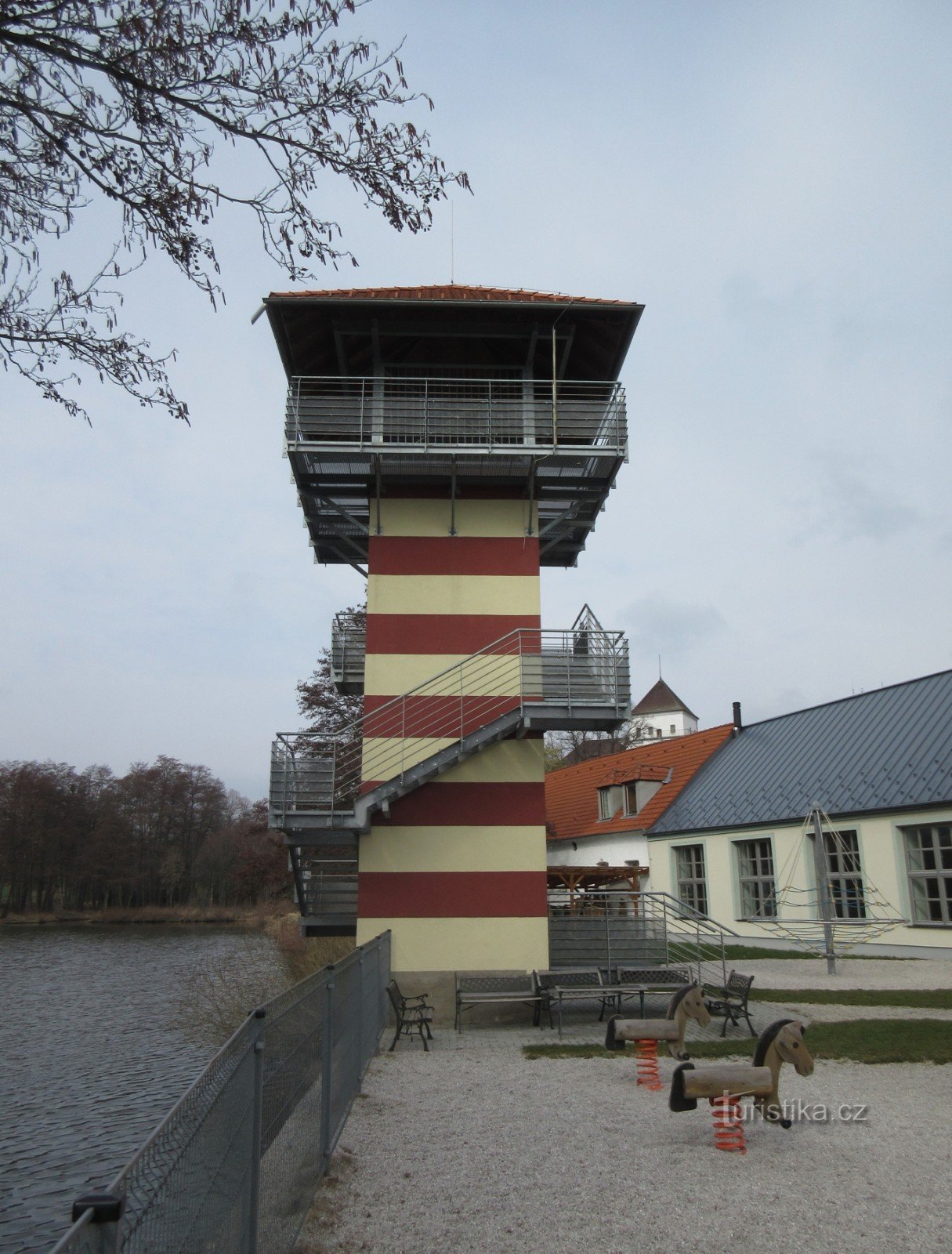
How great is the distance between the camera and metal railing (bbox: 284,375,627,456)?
14.7 metres

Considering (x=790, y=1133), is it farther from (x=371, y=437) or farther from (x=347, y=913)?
(x=371, y=437)

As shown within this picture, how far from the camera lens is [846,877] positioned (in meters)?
22.1

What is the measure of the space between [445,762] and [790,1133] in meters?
6.96

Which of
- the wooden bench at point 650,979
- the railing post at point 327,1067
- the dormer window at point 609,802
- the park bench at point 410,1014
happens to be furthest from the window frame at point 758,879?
the railing post at point 327,1067

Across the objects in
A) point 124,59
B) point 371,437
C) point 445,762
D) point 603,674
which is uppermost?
point 371,437

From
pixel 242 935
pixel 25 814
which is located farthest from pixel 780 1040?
pixel 25 814

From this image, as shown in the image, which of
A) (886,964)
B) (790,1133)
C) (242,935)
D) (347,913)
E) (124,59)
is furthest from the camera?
(242,935)

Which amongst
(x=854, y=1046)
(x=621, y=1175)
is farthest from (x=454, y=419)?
(x=621, y=1175)

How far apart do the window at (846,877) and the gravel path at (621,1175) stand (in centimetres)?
1291

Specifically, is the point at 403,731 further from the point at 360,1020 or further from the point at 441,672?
the point at 360,1020

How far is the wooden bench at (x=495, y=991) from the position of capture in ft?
41.0

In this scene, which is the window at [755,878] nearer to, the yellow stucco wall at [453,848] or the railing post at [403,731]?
the yellow stucco wall at [453,848]

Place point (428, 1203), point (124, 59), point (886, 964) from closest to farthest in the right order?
point (124, 59) < point (428, 1203) < point (886, 964)

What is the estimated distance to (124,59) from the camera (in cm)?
499
